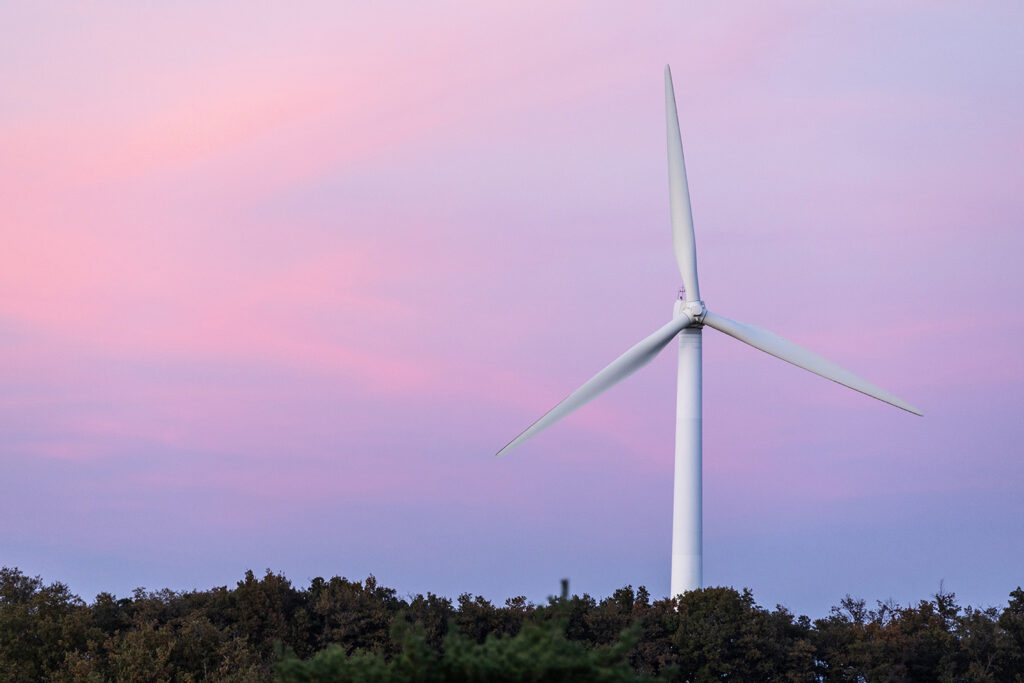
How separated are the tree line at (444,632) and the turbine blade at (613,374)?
7.59 m

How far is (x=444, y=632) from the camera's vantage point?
68562 mm

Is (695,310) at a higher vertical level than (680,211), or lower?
lower

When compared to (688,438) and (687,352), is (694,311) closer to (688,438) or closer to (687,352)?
(687,352)

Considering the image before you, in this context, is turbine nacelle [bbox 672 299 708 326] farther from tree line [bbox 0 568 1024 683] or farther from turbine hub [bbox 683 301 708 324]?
tree line [bbox 0 568 1024 683]

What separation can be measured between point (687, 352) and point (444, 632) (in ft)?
62.8

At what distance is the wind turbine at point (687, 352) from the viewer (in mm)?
62750

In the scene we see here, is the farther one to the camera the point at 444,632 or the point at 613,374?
the point at 444,632

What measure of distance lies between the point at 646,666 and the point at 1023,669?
19.8m

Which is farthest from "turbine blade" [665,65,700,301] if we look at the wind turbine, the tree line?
the tree line

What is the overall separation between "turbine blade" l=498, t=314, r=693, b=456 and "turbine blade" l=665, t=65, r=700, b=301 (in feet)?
7.52

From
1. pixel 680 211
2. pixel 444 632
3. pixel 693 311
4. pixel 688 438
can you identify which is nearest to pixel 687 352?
pixel 693 311

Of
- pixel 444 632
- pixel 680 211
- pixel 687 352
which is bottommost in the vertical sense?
pixel 444 632

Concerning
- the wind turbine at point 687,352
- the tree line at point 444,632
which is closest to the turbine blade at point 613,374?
the wind turbine at point 687,352

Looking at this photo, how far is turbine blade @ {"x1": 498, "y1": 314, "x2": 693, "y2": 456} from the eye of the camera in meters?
58.1
